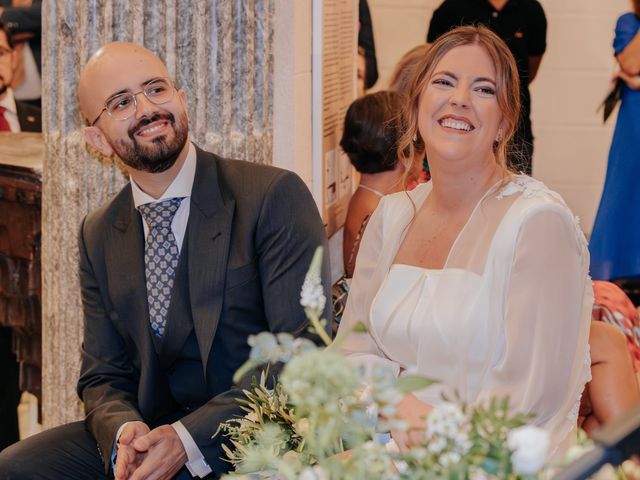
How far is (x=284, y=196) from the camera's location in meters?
2.54

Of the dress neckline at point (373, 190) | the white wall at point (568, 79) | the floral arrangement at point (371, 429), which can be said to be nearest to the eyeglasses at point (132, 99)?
the dress neckline at point (373, 190)

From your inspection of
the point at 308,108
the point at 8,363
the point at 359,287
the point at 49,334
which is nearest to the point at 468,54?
the point at 359,287

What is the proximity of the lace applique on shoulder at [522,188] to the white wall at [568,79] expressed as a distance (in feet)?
14.5

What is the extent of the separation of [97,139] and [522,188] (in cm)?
115

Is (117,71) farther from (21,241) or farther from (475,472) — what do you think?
(475,472)

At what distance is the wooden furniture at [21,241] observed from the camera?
325 centimetres

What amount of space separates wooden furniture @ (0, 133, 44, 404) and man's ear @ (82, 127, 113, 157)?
0.59 meters

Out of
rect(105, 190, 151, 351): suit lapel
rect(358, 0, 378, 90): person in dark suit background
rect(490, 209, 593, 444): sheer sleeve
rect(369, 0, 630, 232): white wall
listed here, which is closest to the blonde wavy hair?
rect(490, 209, 593, 444): sheer sleeve

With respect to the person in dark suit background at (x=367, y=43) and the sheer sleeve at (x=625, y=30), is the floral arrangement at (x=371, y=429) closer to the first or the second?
the sheer sleeve at (x=625, y=30)

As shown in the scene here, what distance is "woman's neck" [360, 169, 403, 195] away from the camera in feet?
12.4

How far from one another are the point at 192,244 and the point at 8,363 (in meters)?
1.25

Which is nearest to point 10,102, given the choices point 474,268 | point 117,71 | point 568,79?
point 117,71

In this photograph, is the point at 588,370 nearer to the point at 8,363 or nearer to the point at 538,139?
the point at 8,363

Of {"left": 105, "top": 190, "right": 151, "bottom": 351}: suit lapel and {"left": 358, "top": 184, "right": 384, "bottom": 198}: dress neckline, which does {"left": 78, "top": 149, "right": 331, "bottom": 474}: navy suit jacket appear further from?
{"left": 358, "top": 184, "right": 384, "bottom": 198}: dress neckline
